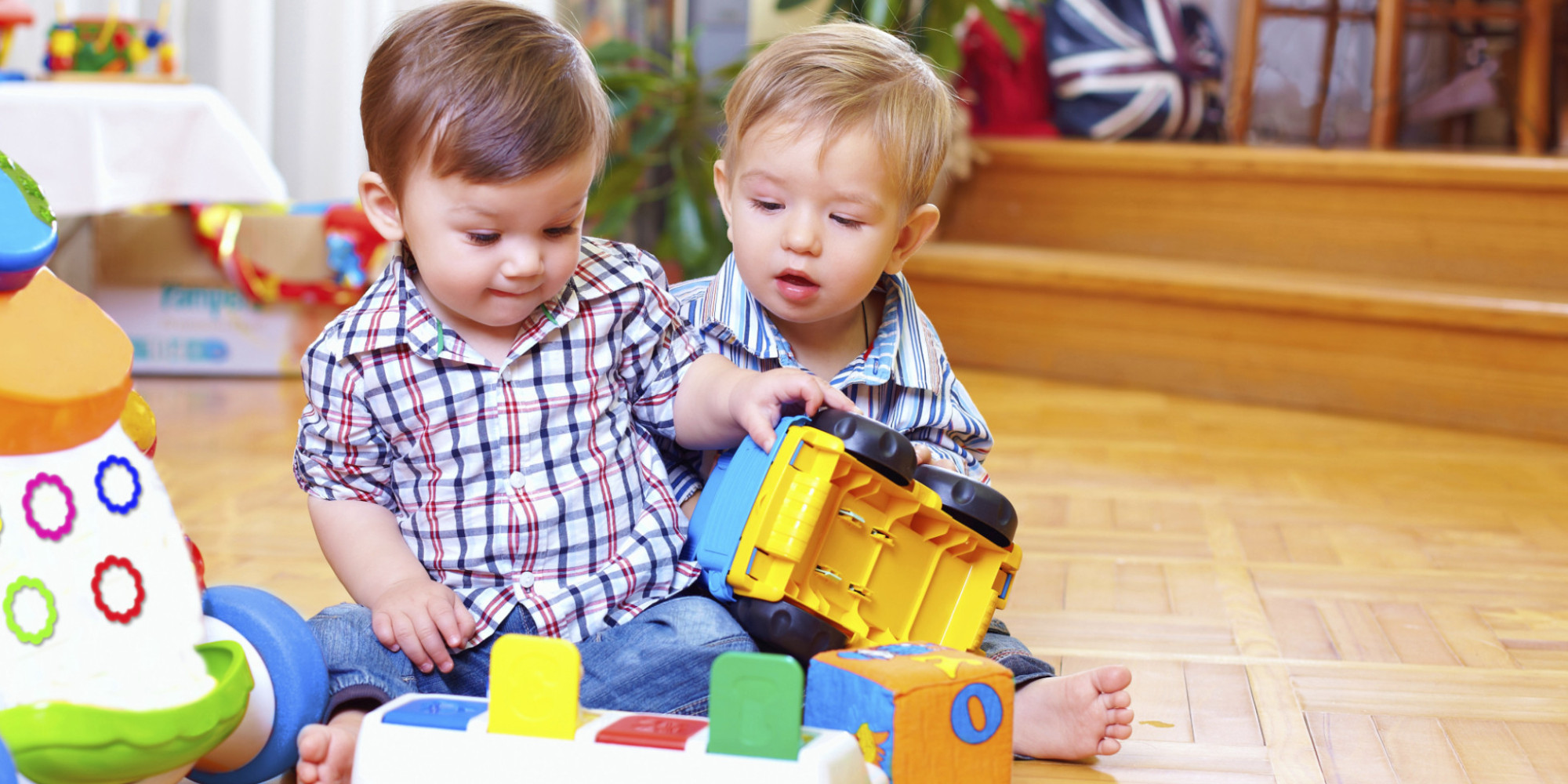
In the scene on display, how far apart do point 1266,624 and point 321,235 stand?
1.53 metres

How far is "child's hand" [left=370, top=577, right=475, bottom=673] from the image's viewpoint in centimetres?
82

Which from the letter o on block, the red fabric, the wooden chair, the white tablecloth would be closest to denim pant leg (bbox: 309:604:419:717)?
the letter o on block

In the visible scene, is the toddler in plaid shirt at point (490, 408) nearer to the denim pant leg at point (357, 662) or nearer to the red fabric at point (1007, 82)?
the denim pant leg at point (357, 662)

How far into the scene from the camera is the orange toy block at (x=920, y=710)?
69 centimetres

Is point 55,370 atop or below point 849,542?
atop

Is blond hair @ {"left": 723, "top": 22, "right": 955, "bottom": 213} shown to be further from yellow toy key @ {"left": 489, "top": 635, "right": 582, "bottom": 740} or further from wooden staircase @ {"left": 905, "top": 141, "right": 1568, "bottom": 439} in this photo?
wooden staircase @ {"left": 905, "top": 141, "right": 1568, "bottom": 439}

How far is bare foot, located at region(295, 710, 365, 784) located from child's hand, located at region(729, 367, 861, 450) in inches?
11.9

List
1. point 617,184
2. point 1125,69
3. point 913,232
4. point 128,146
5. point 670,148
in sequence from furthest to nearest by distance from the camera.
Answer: point 670,148
point 1125,69
point 617,184
point 128,146
point 913,232

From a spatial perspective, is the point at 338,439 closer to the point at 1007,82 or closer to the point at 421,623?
the point at 421,623

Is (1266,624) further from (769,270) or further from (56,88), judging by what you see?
(56,88)

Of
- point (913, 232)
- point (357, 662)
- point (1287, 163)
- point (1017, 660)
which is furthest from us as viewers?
point (1287, 163)

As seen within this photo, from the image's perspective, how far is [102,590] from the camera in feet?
2.08

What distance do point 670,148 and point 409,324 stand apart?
213 centimetres

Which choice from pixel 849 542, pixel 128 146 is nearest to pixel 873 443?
pixel 849 542
